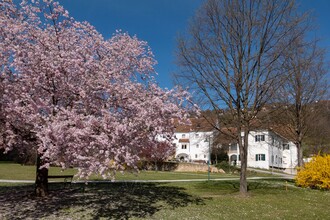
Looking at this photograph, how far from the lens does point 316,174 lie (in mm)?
22359

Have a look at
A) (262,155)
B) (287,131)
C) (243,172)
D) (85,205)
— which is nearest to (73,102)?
(85,205)

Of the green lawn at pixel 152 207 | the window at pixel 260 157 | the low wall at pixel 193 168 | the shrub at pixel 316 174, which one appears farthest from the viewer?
the window at pixel 260 157

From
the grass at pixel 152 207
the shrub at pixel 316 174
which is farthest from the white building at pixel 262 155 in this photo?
the grass at pixel 152 207

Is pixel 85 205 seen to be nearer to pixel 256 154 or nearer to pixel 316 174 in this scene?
pixel 316 174

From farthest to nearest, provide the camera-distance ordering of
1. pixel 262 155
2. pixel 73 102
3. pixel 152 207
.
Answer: pixel 262 155, pixel 152 207, pixel 73 102

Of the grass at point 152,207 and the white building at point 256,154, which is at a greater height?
the white building at point 256,154

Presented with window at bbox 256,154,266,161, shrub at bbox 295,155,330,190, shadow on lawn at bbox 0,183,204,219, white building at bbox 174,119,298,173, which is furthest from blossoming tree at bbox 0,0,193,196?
window at bbox 256,154,266,161

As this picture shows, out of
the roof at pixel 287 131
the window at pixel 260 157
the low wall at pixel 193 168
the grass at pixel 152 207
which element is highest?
the roof at pixel 287 131

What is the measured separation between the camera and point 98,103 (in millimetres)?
10141

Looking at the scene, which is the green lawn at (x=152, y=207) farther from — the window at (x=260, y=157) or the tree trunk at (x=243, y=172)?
the window at (x=260, y=157)

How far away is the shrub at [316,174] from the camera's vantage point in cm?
2169

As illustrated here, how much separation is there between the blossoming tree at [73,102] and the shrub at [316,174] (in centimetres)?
1510

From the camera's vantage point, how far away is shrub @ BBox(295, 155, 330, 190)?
21688 mm

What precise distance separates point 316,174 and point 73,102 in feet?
60.0
